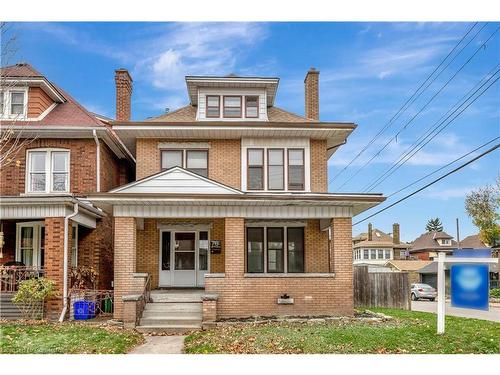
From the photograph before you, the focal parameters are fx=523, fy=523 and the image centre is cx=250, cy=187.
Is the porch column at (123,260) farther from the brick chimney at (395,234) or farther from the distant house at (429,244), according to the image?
the distant house at (429,244)

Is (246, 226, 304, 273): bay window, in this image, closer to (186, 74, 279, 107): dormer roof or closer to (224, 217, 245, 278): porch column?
(224, 217, 245, 278): porch column

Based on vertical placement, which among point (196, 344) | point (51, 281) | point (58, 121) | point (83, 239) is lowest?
point (196, 344)

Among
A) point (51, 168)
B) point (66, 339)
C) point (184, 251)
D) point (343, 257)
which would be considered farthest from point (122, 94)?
point (66, 339)

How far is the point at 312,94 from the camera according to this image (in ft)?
70.3

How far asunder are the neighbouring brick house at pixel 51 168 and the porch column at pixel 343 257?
8.06 metres

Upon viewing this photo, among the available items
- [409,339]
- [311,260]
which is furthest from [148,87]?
[409,339]

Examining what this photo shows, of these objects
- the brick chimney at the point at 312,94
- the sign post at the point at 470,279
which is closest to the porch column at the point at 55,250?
the brick chimney at the point at 312,94

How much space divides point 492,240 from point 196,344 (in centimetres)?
3271

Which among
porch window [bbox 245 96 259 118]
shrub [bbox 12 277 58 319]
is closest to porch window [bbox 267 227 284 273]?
porch window [bbox 245 96 259 118]

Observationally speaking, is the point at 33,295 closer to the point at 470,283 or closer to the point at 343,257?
the point at 343,257

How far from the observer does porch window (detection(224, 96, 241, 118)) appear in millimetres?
19547

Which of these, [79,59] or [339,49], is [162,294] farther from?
[339,49]

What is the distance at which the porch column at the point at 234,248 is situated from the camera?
15.1 m

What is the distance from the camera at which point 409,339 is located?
436 inches
